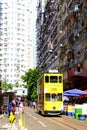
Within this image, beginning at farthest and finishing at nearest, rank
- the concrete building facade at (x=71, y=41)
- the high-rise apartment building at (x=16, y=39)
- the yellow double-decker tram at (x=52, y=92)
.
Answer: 1. the high-rise apartment building at (x=16, y=39)
2. the concrete building facade at (x=71, y=41)
3. the yellow double-decker tram at (x=52, y=92)

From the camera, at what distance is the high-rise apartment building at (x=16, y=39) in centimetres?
15788

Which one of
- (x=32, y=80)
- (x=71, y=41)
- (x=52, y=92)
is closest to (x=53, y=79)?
(x=52, y=92)

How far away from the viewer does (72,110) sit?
4353 cm

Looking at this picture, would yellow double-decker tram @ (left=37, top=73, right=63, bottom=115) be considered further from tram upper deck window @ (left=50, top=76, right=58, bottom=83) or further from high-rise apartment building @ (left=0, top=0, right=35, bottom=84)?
high-rise apartment building @ (left=0, top=0, right=35, bottom=84)

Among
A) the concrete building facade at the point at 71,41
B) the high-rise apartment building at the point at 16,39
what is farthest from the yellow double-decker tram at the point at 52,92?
the high-rise apartment building at the point at 16,39

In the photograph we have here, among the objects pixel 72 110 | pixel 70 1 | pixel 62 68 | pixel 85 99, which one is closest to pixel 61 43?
pixel 62 68

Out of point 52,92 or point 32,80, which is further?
point 32,80

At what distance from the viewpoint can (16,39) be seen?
165000 millimetres

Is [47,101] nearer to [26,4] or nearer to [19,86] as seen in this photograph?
[19,86]

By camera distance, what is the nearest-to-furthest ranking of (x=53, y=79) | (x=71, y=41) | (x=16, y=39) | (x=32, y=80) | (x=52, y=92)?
(x=53, y=79), (x=52, y=92), (x=71, y=41), (x=32, y=80), (x=16, y=39)

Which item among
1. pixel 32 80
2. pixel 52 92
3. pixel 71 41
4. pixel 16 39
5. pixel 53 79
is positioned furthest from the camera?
pixel 16 39

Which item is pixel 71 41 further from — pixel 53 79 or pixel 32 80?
pixel 32 80

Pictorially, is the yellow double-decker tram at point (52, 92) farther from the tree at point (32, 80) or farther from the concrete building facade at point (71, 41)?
the tree at point (32, 80)

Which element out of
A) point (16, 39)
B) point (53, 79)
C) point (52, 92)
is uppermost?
point (16, 39)
